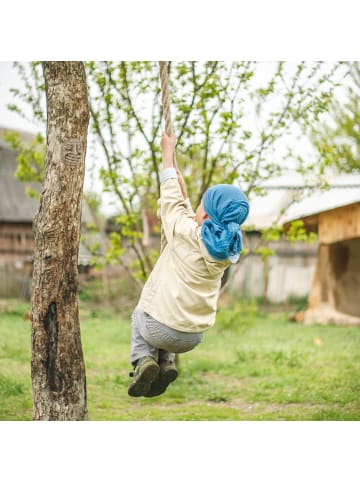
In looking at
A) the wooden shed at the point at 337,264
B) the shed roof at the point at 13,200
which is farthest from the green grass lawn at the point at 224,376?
the shed roof at the point at 13,200

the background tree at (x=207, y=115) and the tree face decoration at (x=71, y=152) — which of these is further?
the background tree at (x=207, y=115)

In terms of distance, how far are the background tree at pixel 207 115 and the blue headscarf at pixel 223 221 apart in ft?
5.89

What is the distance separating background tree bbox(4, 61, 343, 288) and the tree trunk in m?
1.50

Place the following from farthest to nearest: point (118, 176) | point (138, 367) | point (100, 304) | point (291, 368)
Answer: point (100, 304)
point (291, 368)
point (118, 176)
point (138, 367)

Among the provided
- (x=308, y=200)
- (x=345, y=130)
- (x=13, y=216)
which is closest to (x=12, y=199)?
(x=13, y=216)

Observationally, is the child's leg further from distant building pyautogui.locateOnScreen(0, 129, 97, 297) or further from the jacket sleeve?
distant building pyautogui.locateOnScreen(0, 129, 97, 297)

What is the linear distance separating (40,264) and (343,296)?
22.5ft

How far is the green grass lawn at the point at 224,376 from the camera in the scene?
167 inches

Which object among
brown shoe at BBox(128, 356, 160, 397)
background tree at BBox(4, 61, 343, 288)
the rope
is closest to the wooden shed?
background tree at BBox(4, 61, 343, 288)

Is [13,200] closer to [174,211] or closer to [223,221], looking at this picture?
[174,211]

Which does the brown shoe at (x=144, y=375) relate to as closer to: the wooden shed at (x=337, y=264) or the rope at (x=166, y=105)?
the rope at (x=166, y=105)

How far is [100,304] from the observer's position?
879cm
